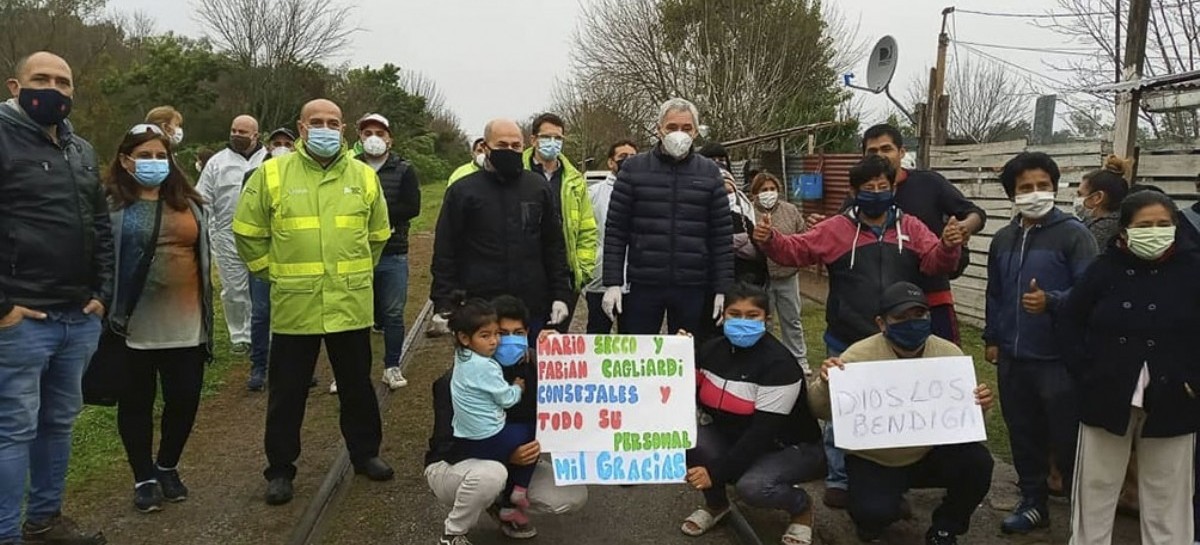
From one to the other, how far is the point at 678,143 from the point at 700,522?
2082 mm

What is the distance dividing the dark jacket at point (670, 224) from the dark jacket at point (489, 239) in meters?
0.48

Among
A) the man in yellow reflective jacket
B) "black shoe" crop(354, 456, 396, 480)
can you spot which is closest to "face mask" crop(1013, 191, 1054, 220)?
the man in yellow reflective jacket

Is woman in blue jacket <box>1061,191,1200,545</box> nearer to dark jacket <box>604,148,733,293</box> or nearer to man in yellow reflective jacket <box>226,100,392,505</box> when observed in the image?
dark jacket <box>604,148,733,293</box>

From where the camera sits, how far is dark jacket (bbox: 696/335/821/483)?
412cm

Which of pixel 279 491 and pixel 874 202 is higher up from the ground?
pixel 874 202

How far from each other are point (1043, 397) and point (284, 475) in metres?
4.09

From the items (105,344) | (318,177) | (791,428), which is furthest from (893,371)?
(105,344)

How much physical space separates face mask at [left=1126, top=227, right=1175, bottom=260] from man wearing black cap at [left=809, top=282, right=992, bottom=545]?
89 centimetres

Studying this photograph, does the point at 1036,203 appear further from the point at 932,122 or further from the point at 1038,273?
the point at 932,122

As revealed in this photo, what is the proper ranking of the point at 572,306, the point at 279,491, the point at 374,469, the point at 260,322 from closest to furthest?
the point at 279,491
the point at 374,469
the point at 572,306
the point at 260,322

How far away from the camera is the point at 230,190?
6.82m

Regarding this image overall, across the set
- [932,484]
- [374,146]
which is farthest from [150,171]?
[932,484]

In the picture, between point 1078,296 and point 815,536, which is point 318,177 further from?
point 1078,296

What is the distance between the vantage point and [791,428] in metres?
4.27
